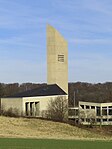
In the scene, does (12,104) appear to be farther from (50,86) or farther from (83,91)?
(83,91)

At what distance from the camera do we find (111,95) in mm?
122188

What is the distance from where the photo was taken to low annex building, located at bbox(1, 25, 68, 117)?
85812 mm

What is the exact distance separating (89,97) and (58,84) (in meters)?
35.1

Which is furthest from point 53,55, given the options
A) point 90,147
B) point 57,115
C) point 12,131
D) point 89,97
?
point 90,147

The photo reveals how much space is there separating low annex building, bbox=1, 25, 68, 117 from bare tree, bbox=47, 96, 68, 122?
12.8 ft

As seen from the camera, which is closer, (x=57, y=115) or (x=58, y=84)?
(x=57, y=115)

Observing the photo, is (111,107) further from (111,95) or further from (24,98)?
(24,98)

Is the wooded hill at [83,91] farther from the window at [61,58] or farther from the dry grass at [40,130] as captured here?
the dry grass at [40,130]

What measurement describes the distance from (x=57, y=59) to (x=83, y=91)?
55.9m

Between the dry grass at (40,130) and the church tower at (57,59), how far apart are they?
44314mm

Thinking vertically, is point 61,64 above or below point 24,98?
above

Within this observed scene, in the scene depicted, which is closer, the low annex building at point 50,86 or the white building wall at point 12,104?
the white building wall at point 12,104

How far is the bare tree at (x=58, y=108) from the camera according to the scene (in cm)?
7197

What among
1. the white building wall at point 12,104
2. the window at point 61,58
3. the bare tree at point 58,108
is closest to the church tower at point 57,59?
the window at point 61,58
